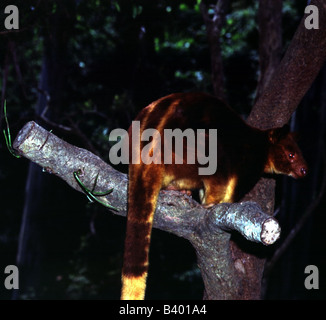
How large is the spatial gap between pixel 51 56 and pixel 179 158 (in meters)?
5.10

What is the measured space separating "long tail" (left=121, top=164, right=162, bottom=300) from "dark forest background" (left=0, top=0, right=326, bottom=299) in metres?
3.20

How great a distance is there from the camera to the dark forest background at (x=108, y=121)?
20.8 feet

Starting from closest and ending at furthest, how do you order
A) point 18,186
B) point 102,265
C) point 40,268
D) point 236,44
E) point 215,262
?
point 215,262 < point 40,268 < point 102,265 < point 236,44 < point 18,186

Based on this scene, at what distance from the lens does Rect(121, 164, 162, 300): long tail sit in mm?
2150

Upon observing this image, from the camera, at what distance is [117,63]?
7.78 metres

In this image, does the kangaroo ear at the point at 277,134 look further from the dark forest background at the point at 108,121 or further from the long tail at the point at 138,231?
the dark forest background at the point at 108,121

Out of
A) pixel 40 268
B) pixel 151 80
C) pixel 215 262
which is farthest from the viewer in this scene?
pixel 40 268

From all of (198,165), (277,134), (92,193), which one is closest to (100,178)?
(92,193)

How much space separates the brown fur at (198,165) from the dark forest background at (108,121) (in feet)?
8.97

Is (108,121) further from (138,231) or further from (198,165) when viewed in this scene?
(138,231)

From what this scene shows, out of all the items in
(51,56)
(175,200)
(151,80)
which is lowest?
(175,200)

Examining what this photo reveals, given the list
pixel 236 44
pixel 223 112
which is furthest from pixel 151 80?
pixel 223 112

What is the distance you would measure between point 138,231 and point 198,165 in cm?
56

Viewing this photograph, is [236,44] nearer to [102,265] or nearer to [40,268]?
[102,265]
